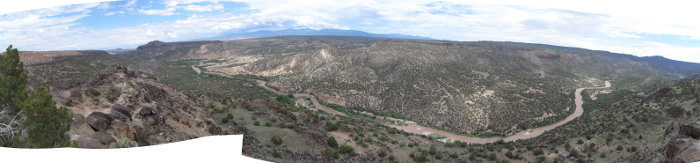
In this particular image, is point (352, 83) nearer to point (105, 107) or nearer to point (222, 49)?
point (105, 107)

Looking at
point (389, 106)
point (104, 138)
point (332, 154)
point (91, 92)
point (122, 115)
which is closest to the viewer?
point (104, 138)

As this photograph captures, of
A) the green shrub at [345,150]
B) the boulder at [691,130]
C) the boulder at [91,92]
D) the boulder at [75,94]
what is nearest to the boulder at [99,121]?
the boulder at [75,94]

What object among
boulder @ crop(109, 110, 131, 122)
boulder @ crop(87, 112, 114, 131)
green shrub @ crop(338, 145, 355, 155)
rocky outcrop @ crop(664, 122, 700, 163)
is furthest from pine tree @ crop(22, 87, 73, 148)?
green shrub @ crop(338, 145, 355, 155)

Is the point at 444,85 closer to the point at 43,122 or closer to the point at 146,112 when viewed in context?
the point at 146,112

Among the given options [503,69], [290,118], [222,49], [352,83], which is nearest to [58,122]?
[290,118]

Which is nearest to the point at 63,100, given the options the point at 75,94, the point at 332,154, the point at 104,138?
the point at 75,94
